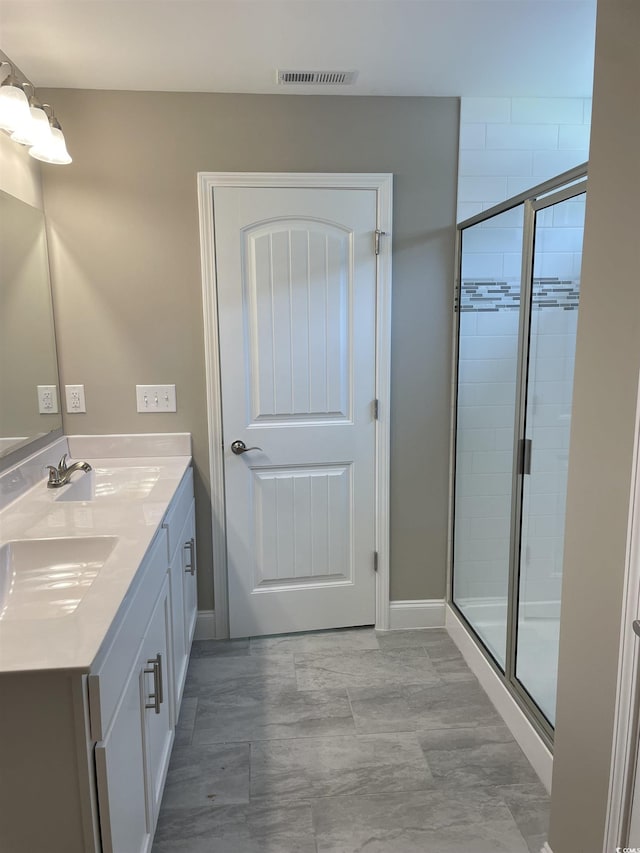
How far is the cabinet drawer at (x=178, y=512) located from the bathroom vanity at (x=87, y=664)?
14 mm

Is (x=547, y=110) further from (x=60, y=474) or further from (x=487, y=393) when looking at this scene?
(x=60, y=474)

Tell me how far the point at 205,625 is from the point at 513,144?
2673 mm

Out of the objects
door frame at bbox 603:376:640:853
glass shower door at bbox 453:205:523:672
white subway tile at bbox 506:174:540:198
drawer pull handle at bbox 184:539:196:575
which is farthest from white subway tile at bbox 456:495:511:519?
white subway tile at bbox 506:174:540:198

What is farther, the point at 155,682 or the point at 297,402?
the point at 297,402

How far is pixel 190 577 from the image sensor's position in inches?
108

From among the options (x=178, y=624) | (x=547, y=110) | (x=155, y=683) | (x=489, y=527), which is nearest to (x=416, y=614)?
(x=489, y=527)

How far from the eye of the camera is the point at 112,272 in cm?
271

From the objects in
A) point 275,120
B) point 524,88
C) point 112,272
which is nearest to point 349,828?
point 112,272

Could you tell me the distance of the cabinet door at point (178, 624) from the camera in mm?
2164

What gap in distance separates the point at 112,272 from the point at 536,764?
254 centimetres

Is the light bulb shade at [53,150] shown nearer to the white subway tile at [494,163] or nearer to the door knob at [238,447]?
the door knob at [238,447]

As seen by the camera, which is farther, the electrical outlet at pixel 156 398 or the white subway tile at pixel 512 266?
the electrical outlet at pixel 156 398

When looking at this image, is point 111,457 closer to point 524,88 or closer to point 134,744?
point 134,744

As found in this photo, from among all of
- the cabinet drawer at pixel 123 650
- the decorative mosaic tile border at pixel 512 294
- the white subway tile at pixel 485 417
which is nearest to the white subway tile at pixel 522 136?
the decorative mosaic tile border at pixel 512 294
